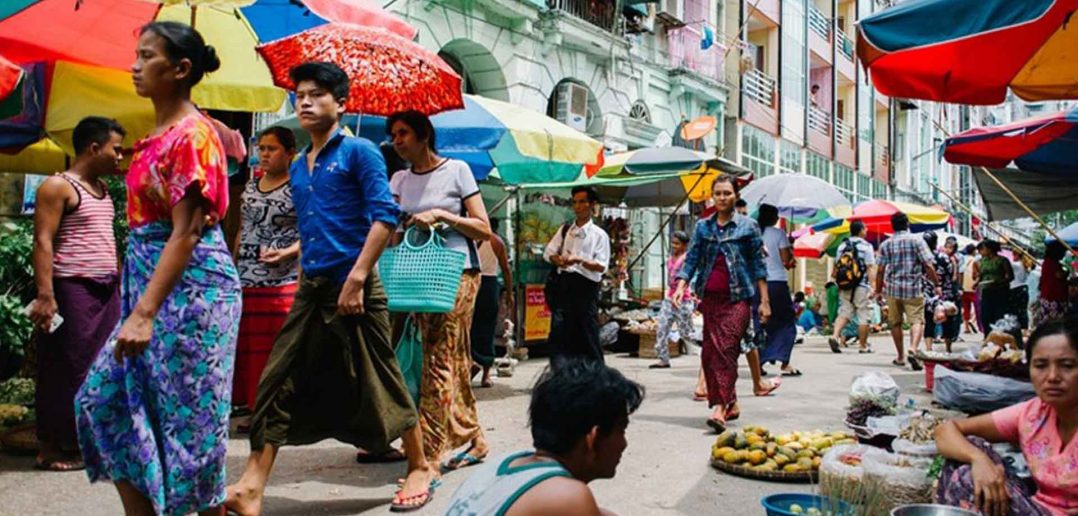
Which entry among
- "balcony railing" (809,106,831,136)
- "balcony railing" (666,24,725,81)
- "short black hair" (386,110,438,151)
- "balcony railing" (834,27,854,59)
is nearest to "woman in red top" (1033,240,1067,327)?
"short black hair" (386,110,438,151)

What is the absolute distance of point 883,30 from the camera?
15.7 ft

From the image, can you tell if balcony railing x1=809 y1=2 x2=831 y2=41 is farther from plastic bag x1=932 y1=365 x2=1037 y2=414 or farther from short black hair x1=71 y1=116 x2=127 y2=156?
short black hair x1=71 y1=116 x2=127 y2=156

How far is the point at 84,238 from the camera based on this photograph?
4.89 m

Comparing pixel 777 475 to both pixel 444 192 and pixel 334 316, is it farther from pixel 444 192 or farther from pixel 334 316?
pixel 334 316

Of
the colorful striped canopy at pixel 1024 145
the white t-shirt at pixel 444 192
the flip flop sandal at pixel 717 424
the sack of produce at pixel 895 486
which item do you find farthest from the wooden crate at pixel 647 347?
the sack of produce at pixel 895 486

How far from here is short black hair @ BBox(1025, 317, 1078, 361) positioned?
10.2 ft

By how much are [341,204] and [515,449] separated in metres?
2.23

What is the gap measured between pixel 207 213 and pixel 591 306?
5.14m

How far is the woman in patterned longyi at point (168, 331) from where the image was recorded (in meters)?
2.67

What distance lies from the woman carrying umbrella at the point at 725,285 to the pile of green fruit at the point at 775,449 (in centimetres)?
101

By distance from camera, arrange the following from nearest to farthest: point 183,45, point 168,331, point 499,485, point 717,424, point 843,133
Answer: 1. point 499,485
2. point 168,331
3. point 183,45
4. point 717,424
5. point 843,133

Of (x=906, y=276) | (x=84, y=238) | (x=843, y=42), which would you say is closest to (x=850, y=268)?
(x=906, y=276)

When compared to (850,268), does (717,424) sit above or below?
below

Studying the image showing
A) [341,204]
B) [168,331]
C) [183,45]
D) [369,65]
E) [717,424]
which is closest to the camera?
[168,331]
